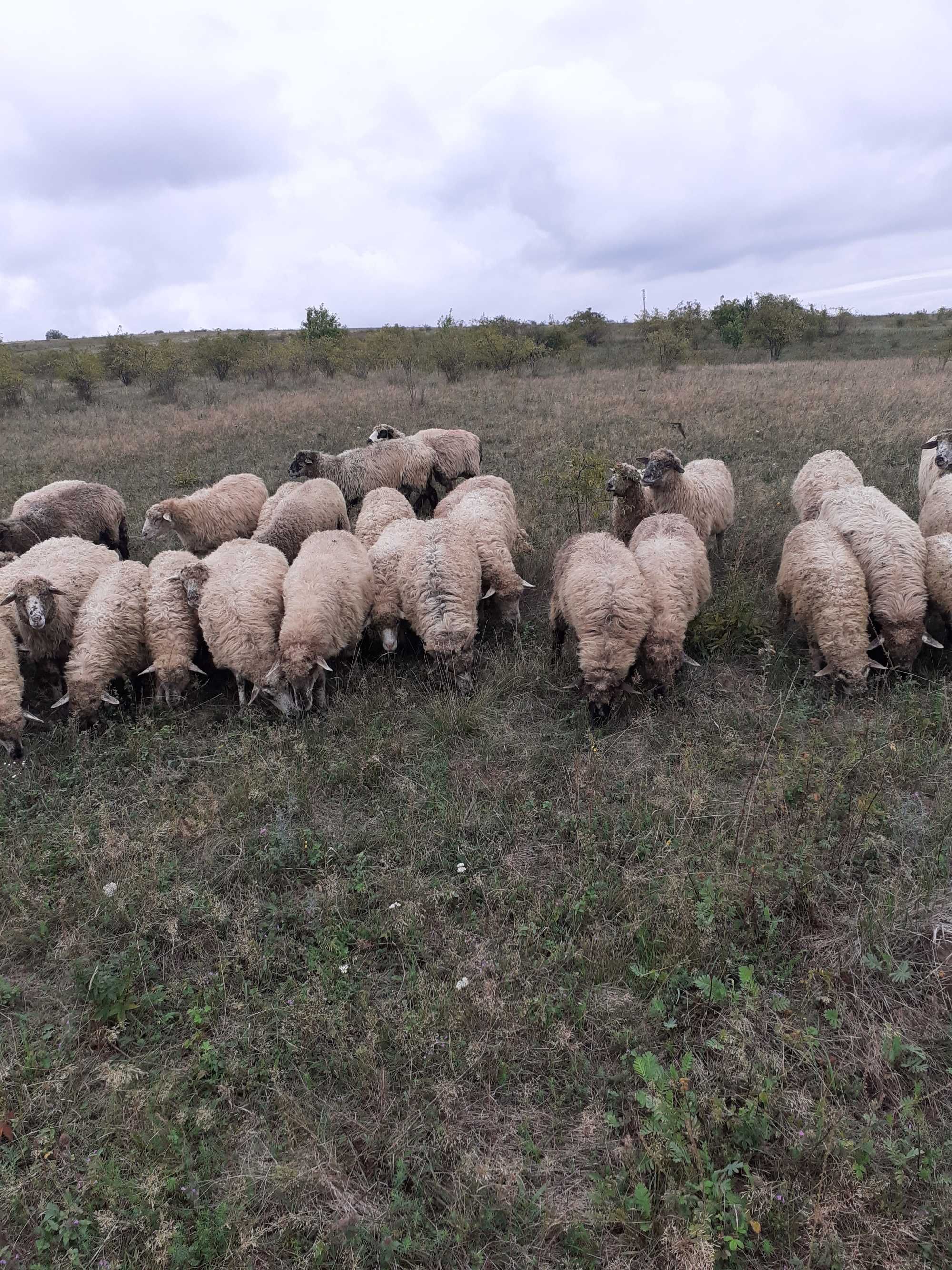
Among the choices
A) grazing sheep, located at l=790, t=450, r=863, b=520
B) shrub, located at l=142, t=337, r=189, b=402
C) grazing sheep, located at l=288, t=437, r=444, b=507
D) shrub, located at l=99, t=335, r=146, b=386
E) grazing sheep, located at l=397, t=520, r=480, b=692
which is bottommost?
grazing sheep, located at l=397, t=520, r=480, b=692

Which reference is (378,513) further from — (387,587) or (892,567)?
(892,567)

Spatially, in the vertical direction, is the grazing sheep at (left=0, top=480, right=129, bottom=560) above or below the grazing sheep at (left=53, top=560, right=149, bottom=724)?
above

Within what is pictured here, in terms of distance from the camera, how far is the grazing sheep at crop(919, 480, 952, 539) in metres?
7.70

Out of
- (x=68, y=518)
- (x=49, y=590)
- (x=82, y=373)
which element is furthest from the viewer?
(x=82, y=373)

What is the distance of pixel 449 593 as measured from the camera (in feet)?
22.6

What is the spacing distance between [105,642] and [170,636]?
2.01ft

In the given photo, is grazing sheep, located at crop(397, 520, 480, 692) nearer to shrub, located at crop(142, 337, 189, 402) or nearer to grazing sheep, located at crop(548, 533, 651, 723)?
grazing sheep, located at crop(548, 533, 651, 723)

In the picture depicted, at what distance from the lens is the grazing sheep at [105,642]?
250 inches

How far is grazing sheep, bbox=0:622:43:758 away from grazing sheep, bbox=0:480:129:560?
3.72 m

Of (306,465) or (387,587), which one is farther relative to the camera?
(306,465)

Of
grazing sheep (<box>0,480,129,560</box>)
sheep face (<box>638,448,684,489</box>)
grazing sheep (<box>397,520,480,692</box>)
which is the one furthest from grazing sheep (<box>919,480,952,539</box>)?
grazing sheep (<box>0,480,129,560</box>)

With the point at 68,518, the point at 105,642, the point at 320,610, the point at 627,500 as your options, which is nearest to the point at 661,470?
the point at 627,500

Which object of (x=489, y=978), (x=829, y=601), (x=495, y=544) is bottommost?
(x=489, y=978)

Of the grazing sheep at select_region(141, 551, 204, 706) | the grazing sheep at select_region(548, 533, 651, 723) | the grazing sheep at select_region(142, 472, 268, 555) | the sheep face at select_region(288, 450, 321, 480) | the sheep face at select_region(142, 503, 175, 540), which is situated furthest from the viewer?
the sheep face at select_region(288, 450, 321, 480)
